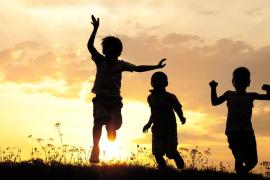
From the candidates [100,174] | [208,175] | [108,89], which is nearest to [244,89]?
[208,175]

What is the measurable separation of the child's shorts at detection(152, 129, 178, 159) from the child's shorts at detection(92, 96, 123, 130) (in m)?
1.52

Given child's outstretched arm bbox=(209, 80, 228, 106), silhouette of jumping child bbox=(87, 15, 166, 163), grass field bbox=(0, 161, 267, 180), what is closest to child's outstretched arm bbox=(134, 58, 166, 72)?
silhouette of jumping child bbox=(87, 15, 166, 163)

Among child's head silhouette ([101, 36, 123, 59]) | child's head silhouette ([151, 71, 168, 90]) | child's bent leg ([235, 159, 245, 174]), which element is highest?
child's head silhouette ([101, 36, 123, 59])

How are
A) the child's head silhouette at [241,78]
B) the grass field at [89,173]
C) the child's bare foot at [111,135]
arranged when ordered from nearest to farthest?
the grass field at [89,173] → the child's head silhouette at [241,78] → the child's bare foot at [111,135]

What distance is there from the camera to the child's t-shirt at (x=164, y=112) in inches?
537

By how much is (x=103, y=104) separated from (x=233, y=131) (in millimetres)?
2864

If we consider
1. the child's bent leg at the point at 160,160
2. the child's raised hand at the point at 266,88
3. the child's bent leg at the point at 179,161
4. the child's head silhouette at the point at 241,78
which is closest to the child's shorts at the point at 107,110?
the child's bent leg at the point at 160,160

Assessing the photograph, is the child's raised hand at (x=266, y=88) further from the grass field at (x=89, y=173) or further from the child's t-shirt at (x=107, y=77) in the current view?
the child's t-shirt at (x=107, y=77)

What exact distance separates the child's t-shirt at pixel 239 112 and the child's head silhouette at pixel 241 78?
0.58 feet

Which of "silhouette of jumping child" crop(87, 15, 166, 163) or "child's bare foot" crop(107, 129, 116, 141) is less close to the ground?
"silhouette of jumping child" crop(87, 15, 166, 163)

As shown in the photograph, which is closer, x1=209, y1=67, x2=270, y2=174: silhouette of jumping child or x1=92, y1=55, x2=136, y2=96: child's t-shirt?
x1=209, y1=67, x2=270, y2=174: silhouette of jumping child

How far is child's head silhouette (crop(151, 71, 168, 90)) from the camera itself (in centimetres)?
1365

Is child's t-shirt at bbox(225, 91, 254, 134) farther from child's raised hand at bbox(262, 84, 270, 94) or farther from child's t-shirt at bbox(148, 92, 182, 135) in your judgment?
child's t-shirt at bbox(148, 92, 182, 135)

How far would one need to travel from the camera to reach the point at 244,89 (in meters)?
12.2
